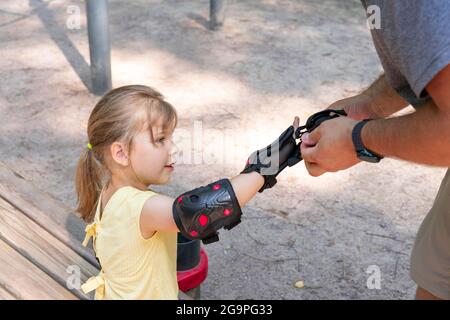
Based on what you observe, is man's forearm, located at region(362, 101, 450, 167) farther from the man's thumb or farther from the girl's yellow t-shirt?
the girl's yellow t-shirt

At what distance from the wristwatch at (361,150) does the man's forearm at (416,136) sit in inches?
0.6

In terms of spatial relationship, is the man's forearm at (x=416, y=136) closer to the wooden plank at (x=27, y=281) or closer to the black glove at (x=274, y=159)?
the black glove at (x=274, y=159)

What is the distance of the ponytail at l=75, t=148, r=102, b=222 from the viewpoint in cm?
200

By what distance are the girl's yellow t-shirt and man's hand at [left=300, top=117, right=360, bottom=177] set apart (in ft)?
1.48

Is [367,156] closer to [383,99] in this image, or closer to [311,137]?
[311,137]

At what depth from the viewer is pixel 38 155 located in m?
A: 3.66

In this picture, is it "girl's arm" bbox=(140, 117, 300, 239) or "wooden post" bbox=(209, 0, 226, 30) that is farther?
"wooden post" bbox=(209, 0, 226, 30)

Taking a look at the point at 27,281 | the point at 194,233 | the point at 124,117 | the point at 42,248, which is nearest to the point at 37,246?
the point at 42,248

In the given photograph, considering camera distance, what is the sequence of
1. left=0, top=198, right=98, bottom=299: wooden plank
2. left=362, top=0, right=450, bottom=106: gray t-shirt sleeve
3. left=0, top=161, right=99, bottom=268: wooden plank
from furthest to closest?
left=0, top=161, right=99, bottom=268: wooden plank, left=0, top=198, right=98, bottom=299: wooden plank, left=362, top=0, right=450, bottom=106: gray t-shirt sleeve

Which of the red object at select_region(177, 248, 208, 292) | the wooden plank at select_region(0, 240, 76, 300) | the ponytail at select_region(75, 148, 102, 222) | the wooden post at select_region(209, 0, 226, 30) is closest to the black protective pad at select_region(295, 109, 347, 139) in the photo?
the ponytail at select_region(75, 148, 102, 222)

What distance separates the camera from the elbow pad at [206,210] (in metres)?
1.67

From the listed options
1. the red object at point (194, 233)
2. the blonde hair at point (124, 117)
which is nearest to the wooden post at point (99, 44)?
the blonde hair at point (124, 117)
